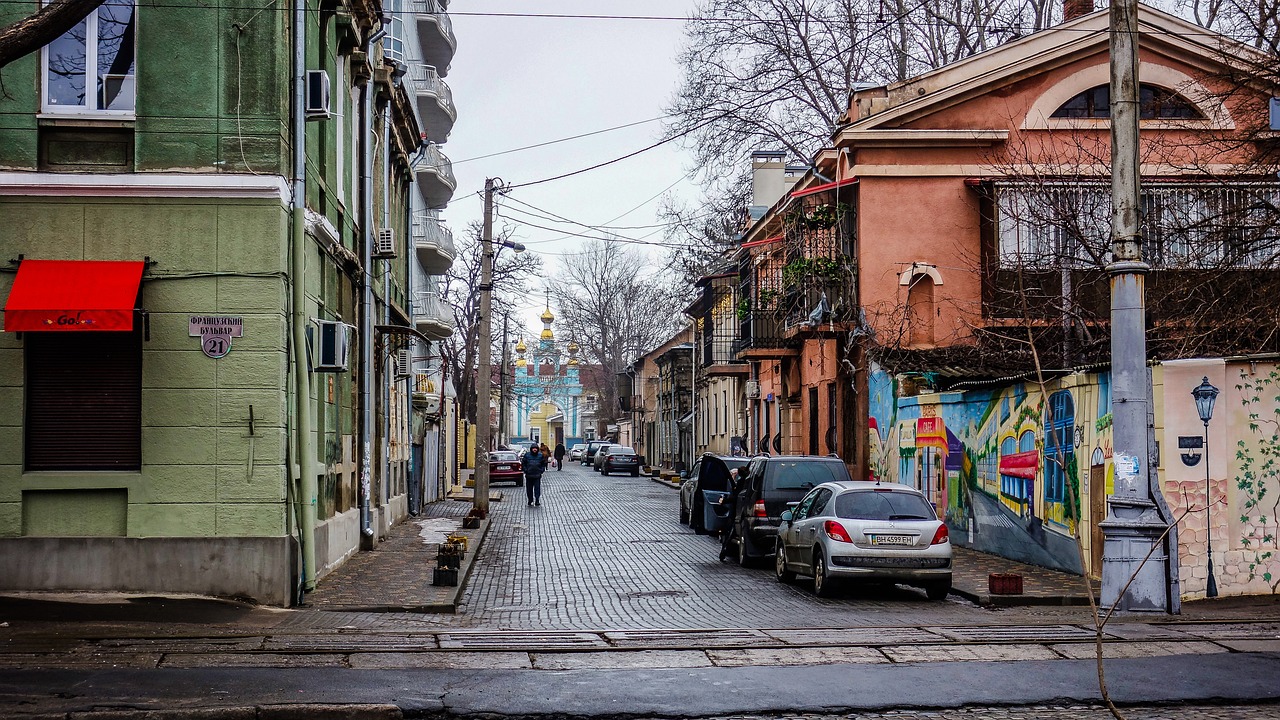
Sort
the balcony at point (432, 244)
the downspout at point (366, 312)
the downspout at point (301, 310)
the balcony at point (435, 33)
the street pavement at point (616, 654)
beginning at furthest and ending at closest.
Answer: the balcony at point (435, 33), the balcony at point (432, 244), the downspout at point (366, 312), the downspout at point (301, 310), the street pavement at point (616, 654)

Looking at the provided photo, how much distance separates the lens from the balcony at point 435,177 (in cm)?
3484

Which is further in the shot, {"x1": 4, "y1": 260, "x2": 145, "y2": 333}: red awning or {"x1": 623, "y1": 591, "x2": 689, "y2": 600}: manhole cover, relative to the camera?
{"x1": 623, "y1": 591, "x2": 689, "y2": 600}: manhole cover

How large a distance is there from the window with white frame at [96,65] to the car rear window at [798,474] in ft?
36.0

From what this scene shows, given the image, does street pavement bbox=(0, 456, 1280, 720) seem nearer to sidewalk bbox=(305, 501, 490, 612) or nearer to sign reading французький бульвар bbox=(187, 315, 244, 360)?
sidewalk bbox=(305, 501, 490, 612)

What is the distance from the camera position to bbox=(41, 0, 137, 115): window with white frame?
13711 millimetres

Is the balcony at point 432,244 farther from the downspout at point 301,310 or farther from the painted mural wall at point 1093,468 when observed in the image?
the downspout at point 301,310

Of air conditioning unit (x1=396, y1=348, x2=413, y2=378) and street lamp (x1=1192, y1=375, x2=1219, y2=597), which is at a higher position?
air conditioning unit (x1=396, y1=348, x2=413, y2=378)

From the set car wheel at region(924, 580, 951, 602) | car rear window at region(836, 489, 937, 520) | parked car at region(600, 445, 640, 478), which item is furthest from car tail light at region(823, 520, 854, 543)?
parked car at region(600, 445, 640, 478)

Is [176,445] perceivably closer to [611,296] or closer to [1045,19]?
[1045,19]

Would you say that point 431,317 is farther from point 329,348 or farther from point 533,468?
point 329,348

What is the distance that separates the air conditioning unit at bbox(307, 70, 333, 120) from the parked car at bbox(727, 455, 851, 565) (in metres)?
9.14

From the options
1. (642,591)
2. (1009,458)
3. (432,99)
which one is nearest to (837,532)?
(642,591)

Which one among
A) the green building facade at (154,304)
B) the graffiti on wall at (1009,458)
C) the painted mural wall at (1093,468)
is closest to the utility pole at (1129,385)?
the painted mural wall at (1093,468)

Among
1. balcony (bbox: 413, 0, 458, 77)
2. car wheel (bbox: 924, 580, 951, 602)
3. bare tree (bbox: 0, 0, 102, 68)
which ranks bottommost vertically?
car wheel (bbox: 924, 580, 951, 602)
